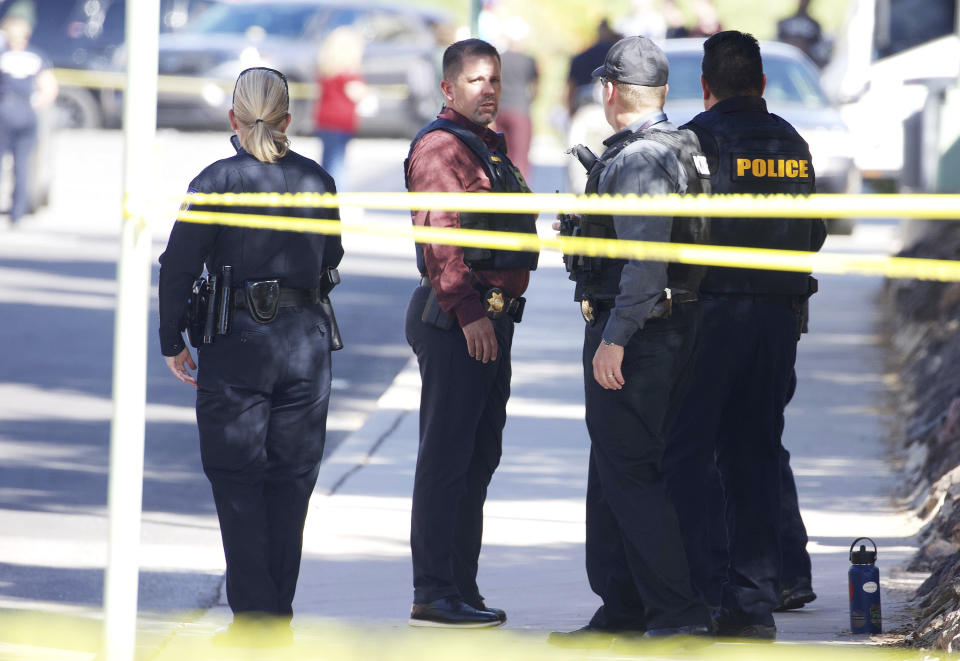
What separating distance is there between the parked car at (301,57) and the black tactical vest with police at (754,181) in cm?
1754

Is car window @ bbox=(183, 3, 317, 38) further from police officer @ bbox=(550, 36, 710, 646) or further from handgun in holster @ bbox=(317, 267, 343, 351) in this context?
police officer @ bbox=(550, 36, 710, 646)

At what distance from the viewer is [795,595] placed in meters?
5.92

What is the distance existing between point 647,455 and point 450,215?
41.1 inches

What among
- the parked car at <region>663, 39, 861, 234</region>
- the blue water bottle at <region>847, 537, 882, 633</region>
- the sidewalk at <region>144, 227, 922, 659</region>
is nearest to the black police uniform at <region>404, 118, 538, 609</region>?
the sidewalk at <region>144, 227, 922, 659</region>

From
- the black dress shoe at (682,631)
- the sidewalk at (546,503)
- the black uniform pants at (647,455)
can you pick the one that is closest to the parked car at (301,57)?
the sidewalk at (546,503)

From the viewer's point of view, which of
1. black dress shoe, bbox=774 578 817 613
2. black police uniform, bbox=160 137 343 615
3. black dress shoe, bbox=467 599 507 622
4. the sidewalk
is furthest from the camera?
the sidewalk

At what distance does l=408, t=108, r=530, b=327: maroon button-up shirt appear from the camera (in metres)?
5.47

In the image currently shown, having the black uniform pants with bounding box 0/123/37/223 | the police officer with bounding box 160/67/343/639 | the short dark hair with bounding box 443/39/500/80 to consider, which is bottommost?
the police officer with bounding box 160/67/343/639

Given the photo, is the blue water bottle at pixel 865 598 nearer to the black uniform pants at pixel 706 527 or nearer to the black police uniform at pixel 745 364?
the black police uniform at pixel 745 364

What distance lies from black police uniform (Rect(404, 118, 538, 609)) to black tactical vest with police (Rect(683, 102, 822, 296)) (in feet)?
2.16

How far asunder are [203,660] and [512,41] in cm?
1377

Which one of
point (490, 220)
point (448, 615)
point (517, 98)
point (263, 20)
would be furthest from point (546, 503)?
point (263, 20)

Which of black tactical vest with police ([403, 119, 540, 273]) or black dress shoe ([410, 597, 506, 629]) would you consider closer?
black tactical vest with police ([403, 119, 540, 273])

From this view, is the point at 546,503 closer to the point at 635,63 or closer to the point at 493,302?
the point at 493,302
